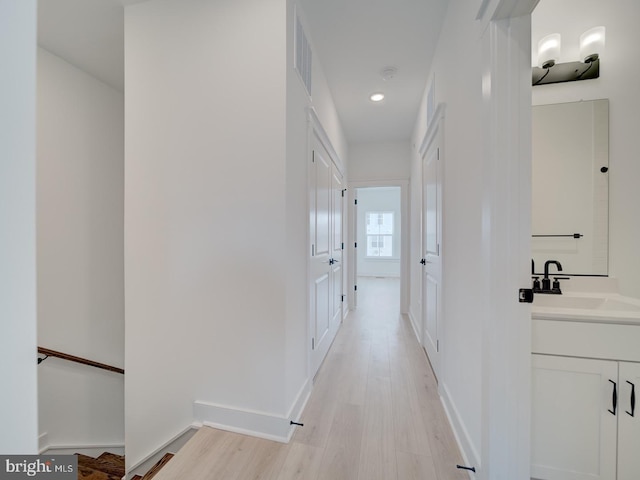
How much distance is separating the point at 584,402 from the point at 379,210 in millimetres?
7964

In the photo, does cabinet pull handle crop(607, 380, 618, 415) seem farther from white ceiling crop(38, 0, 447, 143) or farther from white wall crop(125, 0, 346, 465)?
white ceiling crop(38, 0, 447, 143)

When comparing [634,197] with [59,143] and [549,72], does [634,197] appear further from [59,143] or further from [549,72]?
[59,143]

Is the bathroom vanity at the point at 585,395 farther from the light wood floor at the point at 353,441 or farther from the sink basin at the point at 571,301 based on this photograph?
the light wood floor at the point at 353,441

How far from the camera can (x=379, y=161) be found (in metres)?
4.43

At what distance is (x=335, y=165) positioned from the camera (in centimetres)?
320

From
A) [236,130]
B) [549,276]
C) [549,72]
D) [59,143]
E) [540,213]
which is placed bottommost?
[549,276]

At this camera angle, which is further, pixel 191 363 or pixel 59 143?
pixel 59 143

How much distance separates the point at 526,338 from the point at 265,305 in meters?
1.31

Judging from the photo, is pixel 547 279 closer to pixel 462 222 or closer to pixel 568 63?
pixel 462 222

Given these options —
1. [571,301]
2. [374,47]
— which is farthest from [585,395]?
[374,47]

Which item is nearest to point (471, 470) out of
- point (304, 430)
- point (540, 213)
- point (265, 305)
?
point (304, 430)

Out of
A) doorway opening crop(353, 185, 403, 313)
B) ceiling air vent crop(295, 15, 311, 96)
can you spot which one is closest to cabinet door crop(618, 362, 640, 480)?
ceiling air vent crop(295, 15, 311, 96)

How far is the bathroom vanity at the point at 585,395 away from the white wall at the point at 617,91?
574mm

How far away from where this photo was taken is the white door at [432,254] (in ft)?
7.10
